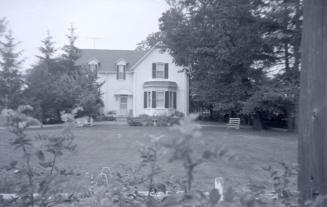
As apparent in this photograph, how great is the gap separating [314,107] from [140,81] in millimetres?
33490

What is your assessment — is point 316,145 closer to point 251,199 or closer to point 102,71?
point 251,199

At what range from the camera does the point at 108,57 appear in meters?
40.3

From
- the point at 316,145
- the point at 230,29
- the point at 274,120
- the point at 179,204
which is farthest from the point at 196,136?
the point at 274,120

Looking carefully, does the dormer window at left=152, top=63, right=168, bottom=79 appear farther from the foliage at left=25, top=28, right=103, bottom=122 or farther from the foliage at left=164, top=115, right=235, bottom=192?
the foliage at left=164, top=115, right=235, bottom=192

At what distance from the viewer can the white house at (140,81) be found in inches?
1348

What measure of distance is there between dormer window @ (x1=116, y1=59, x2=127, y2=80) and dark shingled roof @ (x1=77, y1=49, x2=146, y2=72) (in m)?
0.61

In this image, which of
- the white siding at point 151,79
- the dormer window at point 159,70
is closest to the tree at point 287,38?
the white siding at point 151,79

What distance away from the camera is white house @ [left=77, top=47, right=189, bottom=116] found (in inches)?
1348

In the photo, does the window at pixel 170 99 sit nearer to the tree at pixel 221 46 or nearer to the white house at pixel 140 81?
the white house at pixel 140 81

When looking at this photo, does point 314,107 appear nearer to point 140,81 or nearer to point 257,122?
point 257,122

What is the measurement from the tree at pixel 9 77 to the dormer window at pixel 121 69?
37.4 ft

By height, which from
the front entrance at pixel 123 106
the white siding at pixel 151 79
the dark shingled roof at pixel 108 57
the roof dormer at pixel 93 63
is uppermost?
the dark shingled roof at pixel 108 57

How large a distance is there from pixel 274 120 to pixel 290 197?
30723 millimetres

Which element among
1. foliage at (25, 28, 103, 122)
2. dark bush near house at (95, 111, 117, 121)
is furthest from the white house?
foliage at (25, 28, 103, 122)
